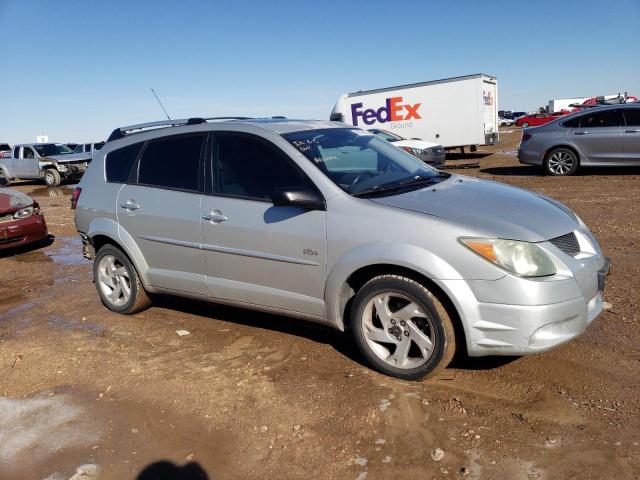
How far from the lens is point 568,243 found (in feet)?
11.5

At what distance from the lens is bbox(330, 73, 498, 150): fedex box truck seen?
19.2 m

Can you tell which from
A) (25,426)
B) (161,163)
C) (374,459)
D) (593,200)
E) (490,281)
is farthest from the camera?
(593,200)

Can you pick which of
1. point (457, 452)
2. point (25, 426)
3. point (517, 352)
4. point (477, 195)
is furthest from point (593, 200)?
point (25, 426)

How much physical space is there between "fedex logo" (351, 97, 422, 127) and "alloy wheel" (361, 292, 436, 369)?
56.3 feet

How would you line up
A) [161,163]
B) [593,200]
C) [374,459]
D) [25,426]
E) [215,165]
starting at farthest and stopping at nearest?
1. [593,200]
2. [161,163]
3. [215,165]
4. [25,426]
5. [374,459]

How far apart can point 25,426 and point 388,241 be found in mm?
2574

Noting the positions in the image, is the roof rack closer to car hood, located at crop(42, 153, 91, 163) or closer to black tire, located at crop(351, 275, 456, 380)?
black tire, located at crop(351, 275, 456, 380)

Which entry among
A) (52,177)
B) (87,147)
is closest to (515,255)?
(52,177)

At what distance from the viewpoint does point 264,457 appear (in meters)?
2.98

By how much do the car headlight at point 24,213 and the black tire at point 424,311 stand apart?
23.9 ft

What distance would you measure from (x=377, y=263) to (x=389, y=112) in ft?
59.6

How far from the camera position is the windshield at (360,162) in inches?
158

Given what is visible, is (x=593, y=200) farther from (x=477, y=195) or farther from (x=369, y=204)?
(x=369, y=204)

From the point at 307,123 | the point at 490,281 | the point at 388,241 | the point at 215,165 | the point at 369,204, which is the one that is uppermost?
the point at 307,123
